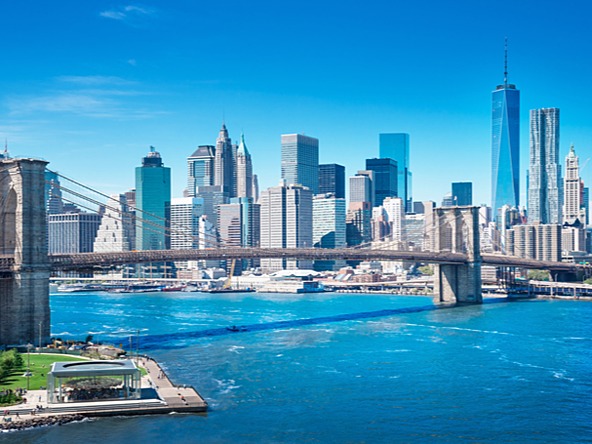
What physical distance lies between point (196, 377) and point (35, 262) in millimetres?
13982

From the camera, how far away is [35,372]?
38.3m

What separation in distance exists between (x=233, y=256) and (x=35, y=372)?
32216 millimetres

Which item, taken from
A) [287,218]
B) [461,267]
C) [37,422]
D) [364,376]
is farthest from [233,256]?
[287,218]

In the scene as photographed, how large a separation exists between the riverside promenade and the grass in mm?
1280

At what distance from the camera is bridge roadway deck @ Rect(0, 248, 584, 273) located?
5188 cm

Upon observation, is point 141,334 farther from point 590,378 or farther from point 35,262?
point 590,378

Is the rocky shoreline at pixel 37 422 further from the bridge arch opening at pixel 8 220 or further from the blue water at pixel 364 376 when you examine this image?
the bridge arch opening at pixel 8 220

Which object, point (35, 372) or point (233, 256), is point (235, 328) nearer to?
point (233, 256)

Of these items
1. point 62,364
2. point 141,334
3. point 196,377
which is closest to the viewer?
point 62,364

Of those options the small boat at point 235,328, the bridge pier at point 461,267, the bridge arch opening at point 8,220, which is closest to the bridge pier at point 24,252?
the bridge arch opening at point 8,220

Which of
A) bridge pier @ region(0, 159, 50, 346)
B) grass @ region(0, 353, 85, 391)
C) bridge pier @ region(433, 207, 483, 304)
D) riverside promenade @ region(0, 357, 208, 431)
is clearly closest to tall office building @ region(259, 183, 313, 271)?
bridge pier @ region(433, 207, 483, 304)

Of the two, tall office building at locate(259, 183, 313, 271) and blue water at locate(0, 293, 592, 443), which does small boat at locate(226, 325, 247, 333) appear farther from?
tall office building at locate(259, 183, 313, 271)

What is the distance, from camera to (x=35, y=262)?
4731cm

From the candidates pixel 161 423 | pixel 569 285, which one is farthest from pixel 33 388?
pixel 569 285
